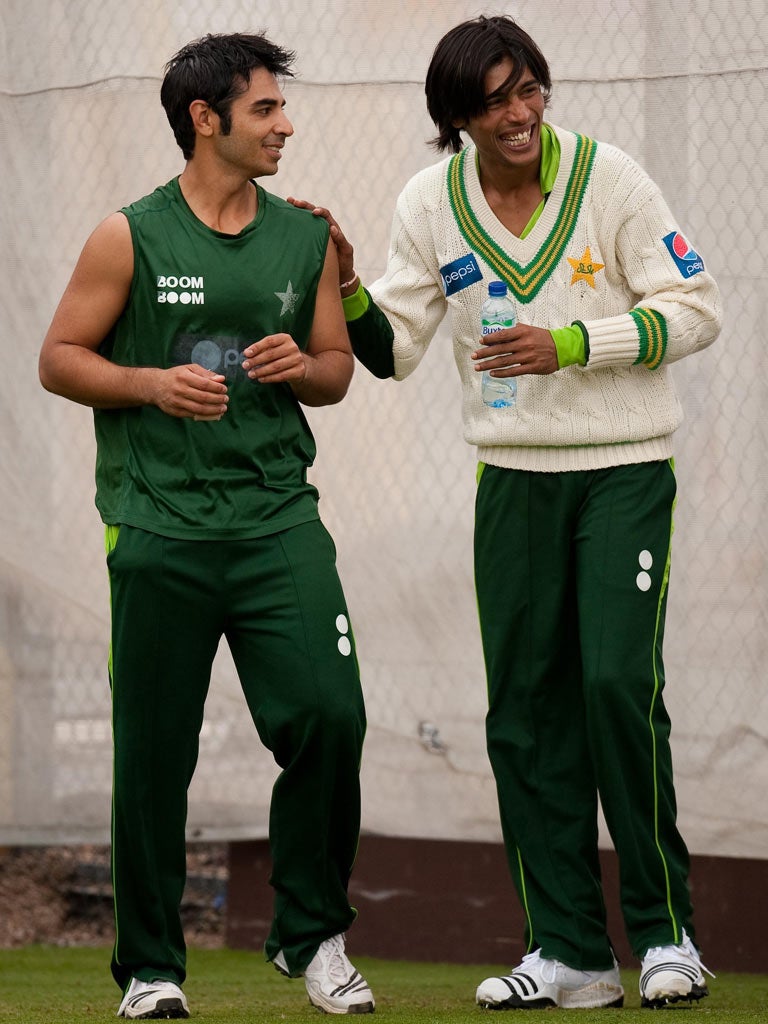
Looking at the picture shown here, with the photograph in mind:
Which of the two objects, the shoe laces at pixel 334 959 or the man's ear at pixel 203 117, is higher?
the man's ear at pixel 203 117

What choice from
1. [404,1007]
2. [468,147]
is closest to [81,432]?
[468,147]

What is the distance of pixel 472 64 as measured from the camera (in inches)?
141

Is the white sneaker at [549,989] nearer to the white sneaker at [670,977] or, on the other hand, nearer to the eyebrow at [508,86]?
the white sneaker at [670,977]

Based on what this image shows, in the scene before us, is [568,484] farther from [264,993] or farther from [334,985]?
[264,993]

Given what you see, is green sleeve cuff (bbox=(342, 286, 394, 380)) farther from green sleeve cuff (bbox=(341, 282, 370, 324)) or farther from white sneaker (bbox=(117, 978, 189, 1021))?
white sneaker (bbox=(117, 978, 189, 1021))

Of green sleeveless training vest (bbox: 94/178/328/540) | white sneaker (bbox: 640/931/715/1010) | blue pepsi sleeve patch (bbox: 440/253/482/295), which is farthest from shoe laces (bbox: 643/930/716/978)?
blue pepsi sleeve patch (bbox: 440/253/482/295)

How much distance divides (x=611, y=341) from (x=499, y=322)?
27cm

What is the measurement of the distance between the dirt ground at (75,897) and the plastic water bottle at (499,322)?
8.98ft

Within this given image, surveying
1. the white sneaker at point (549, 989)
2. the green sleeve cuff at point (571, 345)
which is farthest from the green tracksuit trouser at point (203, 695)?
the green sleeve cuff at point (571, 345)

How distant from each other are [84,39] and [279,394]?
2.19 metres

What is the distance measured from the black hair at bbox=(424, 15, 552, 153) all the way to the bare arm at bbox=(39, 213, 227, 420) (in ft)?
2.49

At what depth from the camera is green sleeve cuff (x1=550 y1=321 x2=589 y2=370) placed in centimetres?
348

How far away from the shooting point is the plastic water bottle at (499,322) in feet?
11.9

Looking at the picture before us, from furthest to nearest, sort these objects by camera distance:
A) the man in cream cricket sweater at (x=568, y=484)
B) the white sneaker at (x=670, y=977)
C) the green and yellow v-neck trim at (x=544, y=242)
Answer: the green and yellow v-neck trim at (x=544, y=242) < the man in cream cricket sweater at (x=568, y=484) < the white sneaker at (x=670, y=977)
